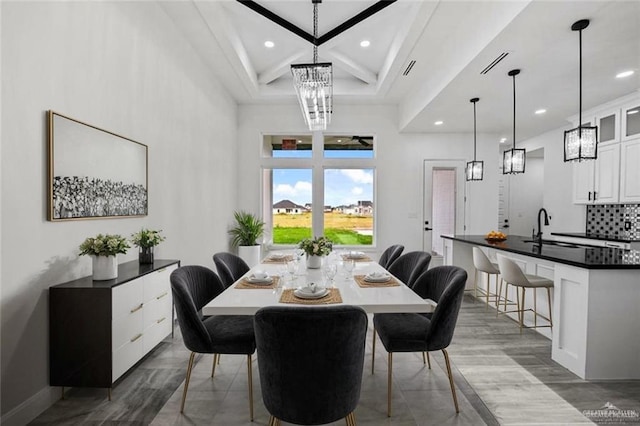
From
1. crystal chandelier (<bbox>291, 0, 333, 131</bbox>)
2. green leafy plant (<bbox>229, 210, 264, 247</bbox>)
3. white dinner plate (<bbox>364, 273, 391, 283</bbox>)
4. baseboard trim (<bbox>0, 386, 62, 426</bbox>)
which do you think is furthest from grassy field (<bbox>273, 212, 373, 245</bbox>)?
baseboard trim (<bbox>0, 386, 62, 426</bbox>)

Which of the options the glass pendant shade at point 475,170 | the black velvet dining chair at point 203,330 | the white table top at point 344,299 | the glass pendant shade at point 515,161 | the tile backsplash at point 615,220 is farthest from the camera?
the tile backsplash at point 615,220

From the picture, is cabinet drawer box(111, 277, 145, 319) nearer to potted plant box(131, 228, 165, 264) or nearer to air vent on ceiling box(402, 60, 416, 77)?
potted plant box(131, 228, 165, 264)

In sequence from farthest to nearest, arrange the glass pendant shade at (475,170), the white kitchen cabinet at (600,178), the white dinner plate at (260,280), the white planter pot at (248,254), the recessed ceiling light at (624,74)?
the white planter pot at (248,254) → the white kitchen cabinet at (600,178) → the glass pendant shade at (475,170) → the recessed ceiling light at (624,74) → the white dinner plate at (260,280)

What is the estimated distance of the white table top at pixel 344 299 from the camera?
1.74m

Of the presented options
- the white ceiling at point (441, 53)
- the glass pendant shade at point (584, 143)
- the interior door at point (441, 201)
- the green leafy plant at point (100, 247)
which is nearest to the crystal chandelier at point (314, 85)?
the white ceiling at point (441, 53)

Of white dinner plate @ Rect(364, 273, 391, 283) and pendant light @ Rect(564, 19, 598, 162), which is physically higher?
pendant light @ Rect(564, 19, 598, 162)

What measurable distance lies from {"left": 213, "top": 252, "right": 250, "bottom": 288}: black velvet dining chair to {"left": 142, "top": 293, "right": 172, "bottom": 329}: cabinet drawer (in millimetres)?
498

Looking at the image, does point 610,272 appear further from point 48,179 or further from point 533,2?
point 48,179

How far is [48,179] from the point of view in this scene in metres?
2.00

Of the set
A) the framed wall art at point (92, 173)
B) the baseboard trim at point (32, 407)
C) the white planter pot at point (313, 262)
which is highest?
the framed wall art at point (92, 173)

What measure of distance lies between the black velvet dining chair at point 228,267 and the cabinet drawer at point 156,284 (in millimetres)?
412

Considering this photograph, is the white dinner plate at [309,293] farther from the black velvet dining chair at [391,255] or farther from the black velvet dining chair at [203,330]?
the black velvet dining chair at [391,255]

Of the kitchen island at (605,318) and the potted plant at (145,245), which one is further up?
the potted plant at (145,245)

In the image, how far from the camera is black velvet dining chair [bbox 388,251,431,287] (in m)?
2.80
